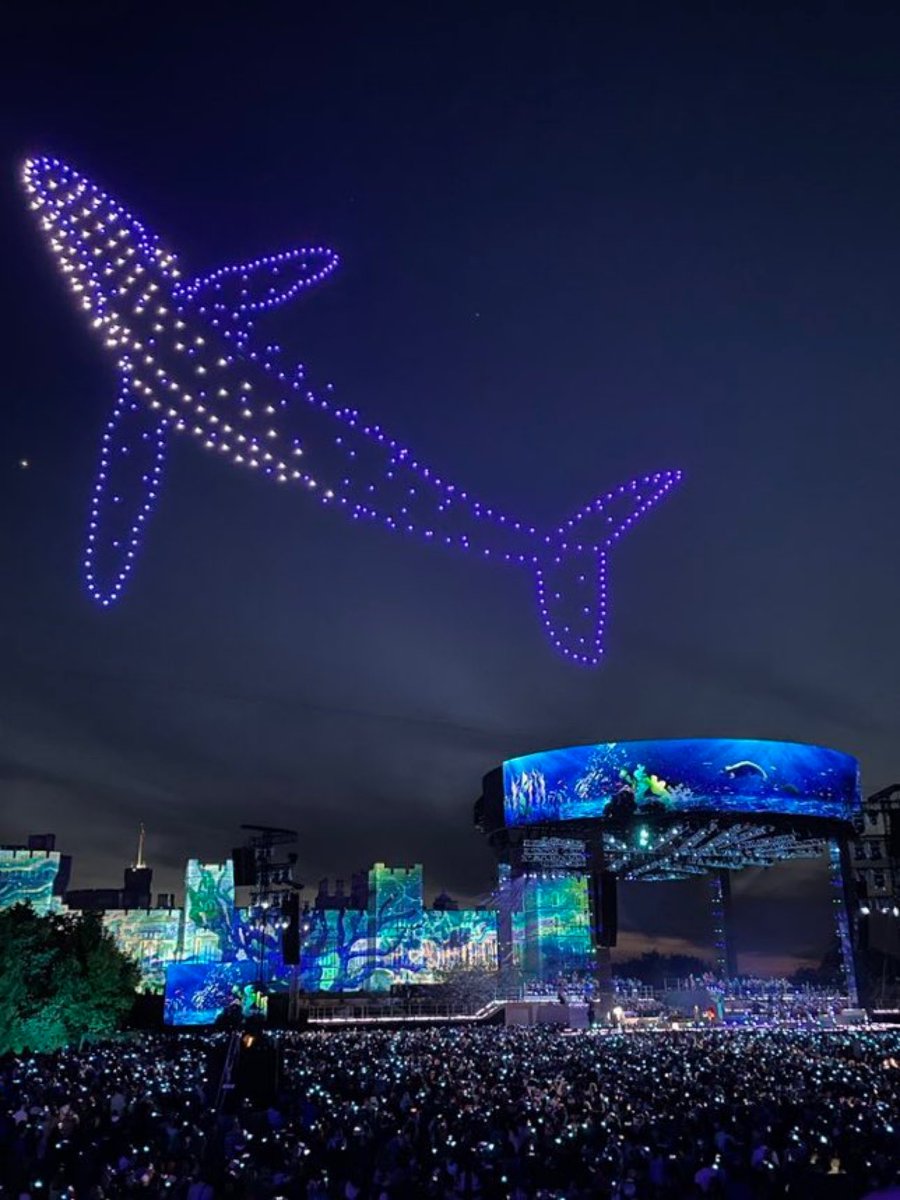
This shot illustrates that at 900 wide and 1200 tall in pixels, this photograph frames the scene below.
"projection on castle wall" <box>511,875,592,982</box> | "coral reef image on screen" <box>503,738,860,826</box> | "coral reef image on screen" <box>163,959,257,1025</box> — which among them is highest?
"coral reef image on screen" <box>503,738,860,826</box>

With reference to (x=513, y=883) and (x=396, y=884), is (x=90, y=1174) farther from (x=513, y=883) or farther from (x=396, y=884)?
(x=396, y=884)

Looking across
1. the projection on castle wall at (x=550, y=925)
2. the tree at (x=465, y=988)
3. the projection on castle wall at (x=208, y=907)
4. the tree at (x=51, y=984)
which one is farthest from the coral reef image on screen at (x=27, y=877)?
the tree at (x=51, y=984)

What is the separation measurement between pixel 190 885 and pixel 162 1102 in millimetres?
58344

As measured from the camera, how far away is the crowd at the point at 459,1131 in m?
11.6

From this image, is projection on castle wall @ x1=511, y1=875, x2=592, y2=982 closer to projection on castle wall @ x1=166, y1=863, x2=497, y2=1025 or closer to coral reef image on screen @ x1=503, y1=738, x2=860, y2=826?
projection on castle wall @ x1=166, y1=863, x2=497, y2=1025

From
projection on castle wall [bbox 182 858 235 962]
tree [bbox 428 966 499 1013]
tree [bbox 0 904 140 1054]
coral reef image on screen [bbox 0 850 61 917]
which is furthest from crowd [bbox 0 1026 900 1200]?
coral reef image on screen [bbox 0 850 61 917]

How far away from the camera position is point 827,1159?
12945 mm

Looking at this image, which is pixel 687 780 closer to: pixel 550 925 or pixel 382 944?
pixel 550 925

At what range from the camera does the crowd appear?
1162cm

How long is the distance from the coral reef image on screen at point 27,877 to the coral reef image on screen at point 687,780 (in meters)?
62.4

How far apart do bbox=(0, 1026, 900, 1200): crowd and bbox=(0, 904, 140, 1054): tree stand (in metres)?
12.6

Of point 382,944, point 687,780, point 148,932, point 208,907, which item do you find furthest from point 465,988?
point 148,932

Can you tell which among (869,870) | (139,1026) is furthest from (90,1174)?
(139,1026)

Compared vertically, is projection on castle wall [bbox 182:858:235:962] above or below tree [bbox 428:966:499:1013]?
above
